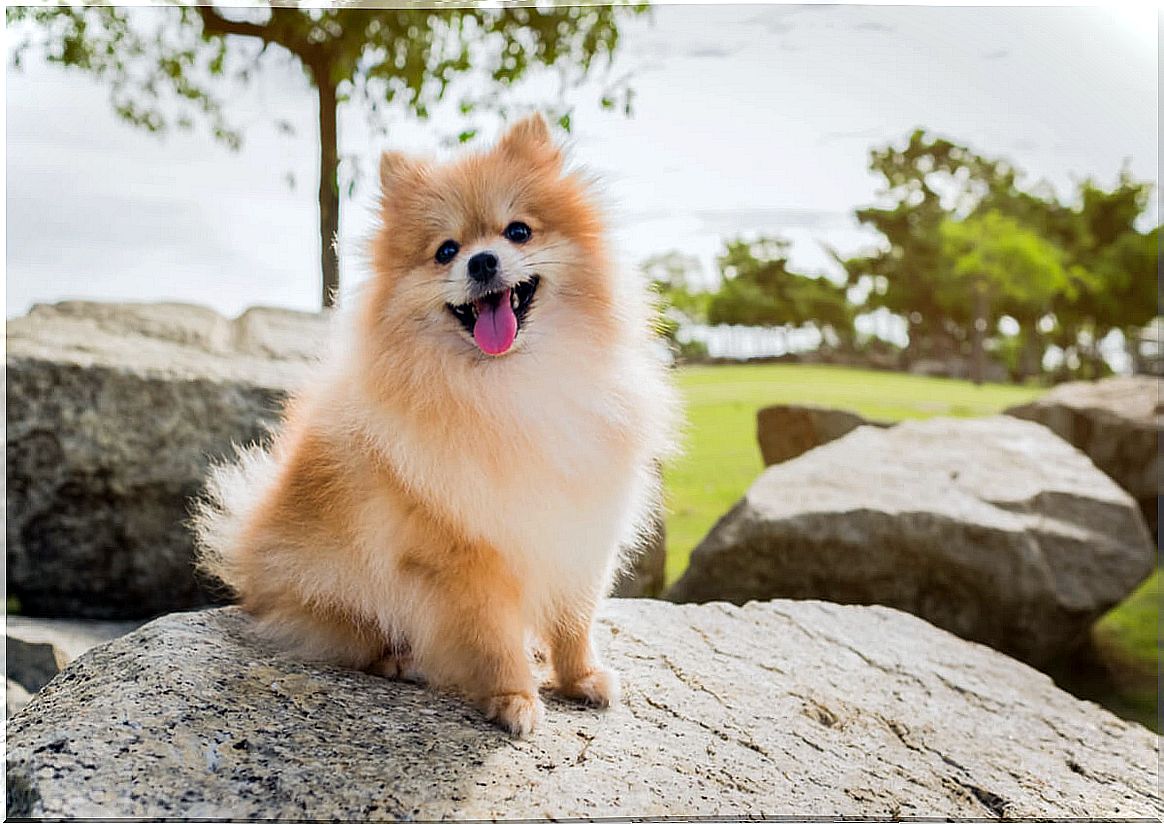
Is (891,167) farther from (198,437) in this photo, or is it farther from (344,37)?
(198,437)

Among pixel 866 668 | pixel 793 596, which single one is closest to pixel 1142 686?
pixel 793 596

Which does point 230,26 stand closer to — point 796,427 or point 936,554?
point 796,427

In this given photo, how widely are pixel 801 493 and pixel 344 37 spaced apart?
2565mm

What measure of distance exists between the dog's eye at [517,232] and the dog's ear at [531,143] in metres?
0.16

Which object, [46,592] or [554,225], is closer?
[554,225]

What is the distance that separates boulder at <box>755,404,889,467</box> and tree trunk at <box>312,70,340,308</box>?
214 cm

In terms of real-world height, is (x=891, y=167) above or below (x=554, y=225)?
above

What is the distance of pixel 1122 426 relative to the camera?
5609mm

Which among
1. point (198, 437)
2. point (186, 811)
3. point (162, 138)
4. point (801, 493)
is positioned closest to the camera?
point (186, 811)

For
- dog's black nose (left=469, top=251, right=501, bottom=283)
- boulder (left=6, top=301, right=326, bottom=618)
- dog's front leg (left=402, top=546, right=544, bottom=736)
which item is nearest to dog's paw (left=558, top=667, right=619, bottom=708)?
dog's front leg (left=402, top=546, right=544, bottom=736)

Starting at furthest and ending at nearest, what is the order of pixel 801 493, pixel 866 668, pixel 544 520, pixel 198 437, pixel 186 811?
1. pixel 801 493
2. pixel 198 437
3. pixel 866 668
4. pixel 544 520
5. pixel 186 811

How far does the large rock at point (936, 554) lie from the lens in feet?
13.2

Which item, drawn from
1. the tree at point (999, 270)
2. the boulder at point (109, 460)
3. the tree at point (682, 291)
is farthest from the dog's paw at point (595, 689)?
the tree at point (999, 270)

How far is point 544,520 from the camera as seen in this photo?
2027 mm
